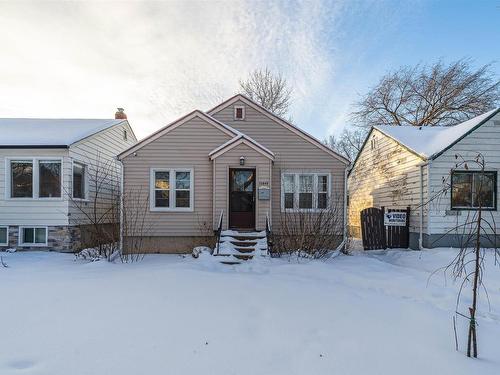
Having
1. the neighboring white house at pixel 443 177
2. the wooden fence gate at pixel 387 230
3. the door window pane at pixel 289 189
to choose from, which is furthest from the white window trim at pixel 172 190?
the neighboring white house at pixel 443 177

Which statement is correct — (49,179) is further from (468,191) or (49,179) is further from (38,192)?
(468,191)

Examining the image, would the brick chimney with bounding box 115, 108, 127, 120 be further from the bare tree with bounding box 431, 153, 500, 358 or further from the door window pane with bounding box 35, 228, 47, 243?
the bare tree with bounding box 431, 153, 500, 358

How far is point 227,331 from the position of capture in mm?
4039

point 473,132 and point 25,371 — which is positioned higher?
point 473,132

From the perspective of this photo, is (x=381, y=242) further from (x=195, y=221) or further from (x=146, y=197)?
(x=146, y=197)

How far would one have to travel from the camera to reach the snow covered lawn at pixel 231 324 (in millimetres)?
3268

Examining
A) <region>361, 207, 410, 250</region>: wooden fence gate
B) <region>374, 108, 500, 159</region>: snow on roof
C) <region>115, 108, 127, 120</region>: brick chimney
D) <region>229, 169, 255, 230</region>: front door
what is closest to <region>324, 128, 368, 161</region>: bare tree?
<region>374, 108, 500, 159</region>: snow on roof

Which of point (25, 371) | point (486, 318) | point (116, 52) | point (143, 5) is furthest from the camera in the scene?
point (116, 52)

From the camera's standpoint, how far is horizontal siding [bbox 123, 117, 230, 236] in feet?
36.4

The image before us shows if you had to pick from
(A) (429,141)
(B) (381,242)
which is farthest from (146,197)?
(A) (429,141)

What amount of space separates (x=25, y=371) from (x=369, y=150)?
16725 mm

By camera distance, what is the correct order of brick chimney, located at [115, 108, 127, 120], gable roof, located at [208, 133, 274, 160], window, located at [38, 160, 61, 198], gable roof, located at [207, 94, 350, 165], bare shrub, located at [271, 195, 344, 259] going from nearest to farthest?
1. bare shrub, located at [271, 195, 344, 259]
2. gable roof, located at [208, 133, 274, 160]
3. window, located at [38, 160, 61, 198]
4. gable roof, located at [207, 94, 350, 165]
5. brick chimney, located at [115, 108, 127, 120]

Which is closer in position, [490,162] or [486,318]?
[486,318]

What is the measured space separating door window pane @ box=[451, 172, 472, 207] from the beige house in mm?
3980
